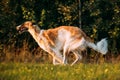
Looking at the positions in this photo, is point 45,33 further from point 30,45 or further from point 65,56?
point 30,45

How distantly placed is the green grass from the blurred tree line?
7092 mm

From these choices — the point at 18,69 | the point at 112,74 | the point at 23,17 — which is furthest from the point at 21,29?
the point at 112,74

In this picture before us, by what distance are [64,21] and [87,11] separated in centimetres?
92

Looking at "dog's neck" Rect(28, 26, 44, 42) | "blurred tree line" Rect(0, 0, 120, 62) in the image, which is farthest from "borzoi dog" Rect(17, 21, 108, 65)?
"blurred tree line" Rect(0, 0, 120, 62)

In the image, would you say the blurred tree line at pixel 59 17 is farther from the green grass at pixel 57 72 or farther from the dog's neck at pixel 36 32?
the green grass at pixel 57 72

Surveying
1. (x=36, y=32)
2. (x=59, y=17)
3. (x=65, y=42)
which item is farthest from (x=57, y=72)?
(x=59, y=17)

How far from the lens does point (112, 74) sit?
1187cm

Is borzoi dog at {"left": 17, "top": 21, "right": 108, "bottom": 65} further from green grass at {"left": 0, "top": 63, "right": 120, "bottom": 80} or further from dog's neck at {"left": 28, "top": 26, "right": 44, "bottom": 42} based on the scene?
green grass at {"left": 0, "top": 63, "right": 120, "bottom": 80}

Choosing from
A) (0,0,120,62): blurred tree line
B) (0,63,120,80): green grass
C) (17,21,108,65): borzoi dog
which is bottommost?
(0,0,120,62): blurred tree line

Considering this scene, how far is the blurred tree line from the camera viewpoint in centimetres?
2053

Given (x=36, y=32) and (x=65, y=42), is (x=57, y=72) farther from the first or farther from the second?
(x=36, y=32)

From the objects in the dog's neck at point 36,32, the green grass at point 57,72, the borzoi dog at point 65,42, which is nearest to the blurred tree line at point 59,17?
the dog's neck at point 36,32

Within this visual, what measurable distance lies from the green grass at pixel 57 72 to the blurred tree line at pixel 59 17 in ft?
23.3

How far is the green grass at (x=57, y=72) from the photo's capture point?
1163 cm
